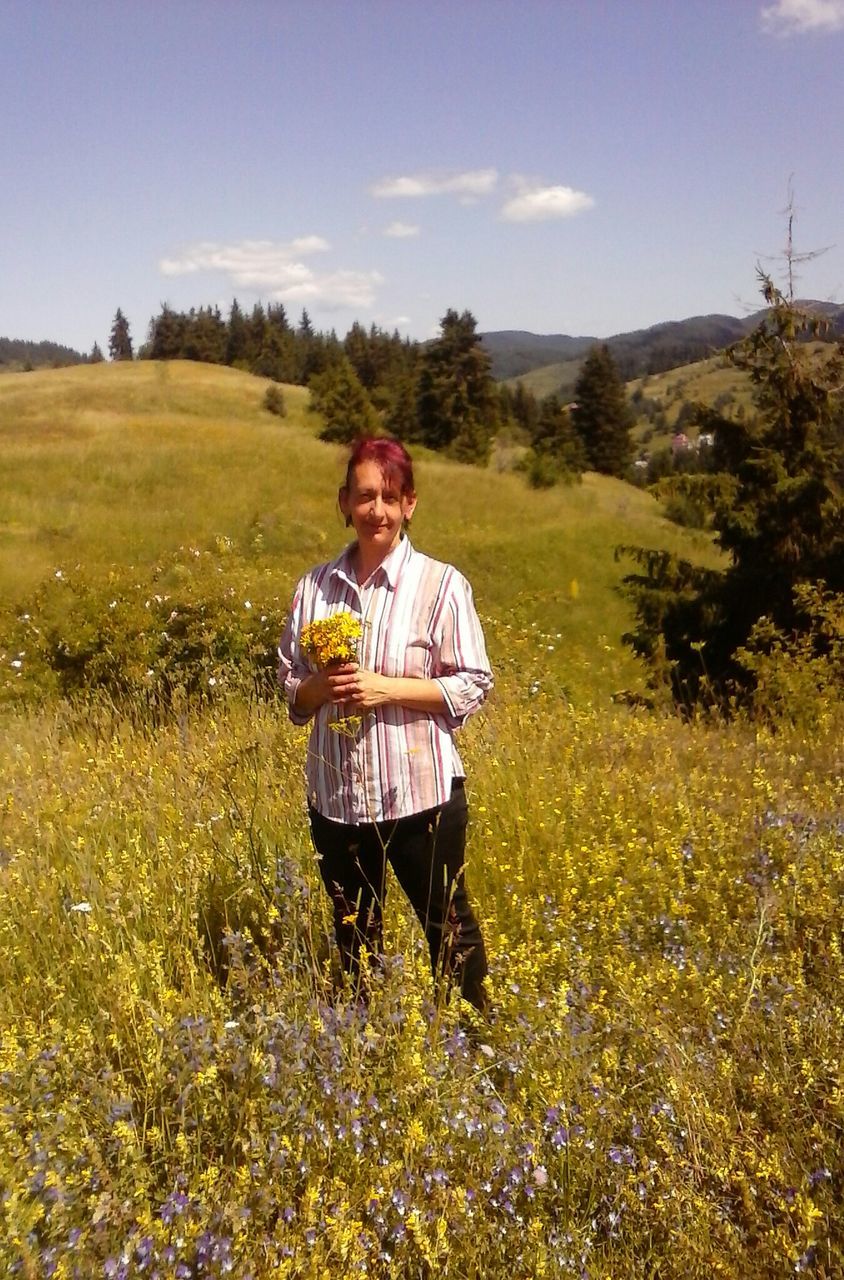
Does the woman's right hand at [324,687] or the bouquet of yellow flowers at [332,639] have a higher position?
the bouquet of yellow flowers at [332,639]

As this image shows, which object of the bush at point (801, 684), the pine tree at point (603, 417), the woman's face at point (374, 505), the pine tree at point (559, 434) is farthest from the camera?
the pine tree at point (603, 417)

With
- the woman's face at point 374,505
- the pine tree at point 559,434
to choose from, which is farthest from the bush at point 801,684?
the pine tree at point 559,434

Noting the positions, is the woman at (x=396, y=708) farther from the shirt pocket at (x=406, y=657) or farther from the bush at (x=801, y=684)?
the bush at (x=801, y=684)

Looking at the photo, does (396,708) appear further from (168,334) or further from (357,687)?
(168,334)

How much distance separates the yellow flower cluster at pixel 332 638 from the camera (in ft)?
7.54

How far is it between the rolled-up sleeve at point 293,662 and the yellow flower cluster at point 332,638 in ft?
0.96

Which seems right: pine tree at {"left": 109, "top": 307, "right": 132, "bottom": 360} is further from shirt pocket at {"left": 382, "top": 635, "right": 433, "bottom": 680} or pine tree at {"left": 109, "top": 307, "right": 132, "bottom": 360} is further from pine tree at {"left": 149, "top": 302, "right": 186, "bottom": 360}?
shirt pocket at {"left": 382, "top": 635, "right": 433, "bottom": 680}

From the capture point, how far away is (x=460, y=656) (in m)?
2.49

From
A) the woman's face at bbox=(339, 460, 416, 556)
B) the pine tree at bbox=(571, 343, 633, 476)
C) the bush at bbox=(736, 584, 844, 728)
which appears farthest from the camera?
the pine tree at bbox=(571, 343, 633, 476)

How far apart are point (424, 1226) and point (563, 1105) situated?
1.30 feet

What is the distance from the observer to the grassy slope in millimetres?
17625

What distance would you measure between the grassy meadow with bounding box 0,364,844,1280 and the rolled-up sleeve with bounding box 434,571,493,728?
0.73m

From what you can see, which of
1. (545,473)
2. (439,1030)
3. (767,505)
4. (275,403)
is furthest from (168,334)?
(439,1030)

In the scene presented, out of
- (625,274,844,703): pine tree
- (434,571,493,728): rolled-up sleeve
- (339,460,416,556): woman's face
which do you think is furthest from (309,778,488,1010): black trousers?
(625,274,844,703): pine tree
